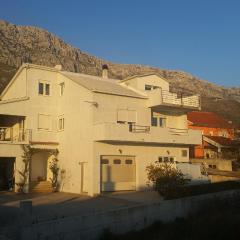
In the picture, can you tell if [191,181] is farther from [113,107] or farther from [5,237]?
[5,237]

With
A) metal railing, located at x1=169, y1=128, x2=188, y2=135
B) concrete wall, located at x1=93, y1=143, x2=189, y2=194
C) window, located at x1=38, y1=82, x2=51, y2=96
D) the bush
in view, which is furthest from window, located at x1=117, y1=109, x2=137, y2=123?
window, located at x1=38, y1=82, x2=51, y2=96

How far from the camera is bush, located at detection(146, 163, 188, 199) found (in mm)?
23377

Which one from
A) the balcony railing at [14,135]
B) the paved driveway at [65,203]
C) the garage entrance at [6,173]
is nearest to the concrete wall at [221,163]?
the paved driveway at [65,203]

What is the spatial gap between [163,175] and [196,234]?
8.46 m

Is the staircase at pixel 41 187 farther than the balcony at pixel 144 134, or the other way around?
the staircase at pixel 41 187

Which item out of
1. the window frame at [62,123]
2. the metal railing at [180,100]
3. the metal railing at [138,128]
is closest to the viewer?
the metal railing at [138,128]

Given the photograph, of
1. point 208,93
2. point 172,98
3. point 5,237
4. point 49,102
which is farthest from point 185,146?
point 208,93

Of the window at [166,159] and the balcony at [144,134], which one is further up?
the balcony at [144,134]

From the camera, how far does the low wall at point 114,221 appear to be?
15867mm

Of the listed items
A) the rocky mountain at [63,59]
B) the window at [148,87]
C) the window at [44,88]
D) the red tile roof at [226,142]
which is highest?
the rocky mountain at [63,59]

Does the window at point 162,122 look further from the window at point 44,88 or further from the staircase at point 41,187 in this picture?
the staircase at point 41,187

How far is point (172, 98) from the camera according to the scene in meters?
34.9

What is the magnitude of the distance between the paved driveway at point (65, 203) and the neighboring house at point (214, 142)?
15.1 m

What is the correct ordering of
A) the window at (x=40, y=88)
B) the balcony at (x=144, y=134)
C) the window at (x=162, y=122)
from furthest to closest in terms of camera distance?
the window at (x=162, y=122), the window at (x=40, y=88), the balcony at (x=144, y=134)
